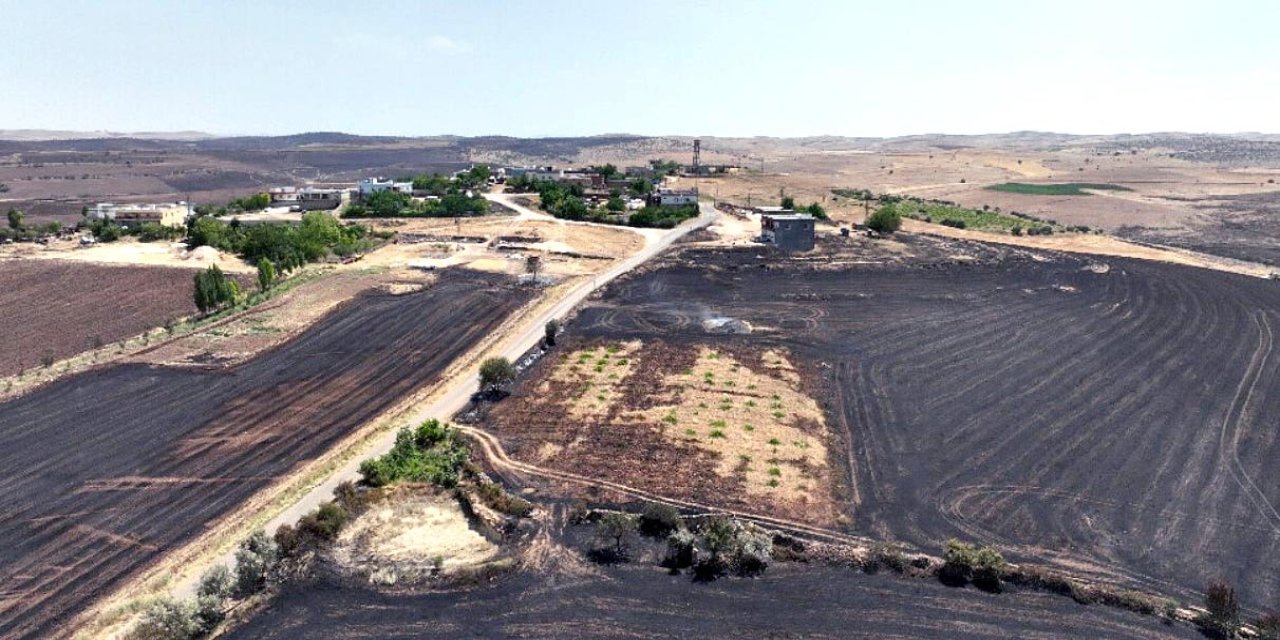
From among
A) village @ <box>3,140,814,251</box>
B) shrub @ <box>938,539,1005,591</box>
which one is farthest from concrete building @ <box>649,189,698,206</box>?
shrub @ <box>938,539,1005,591</box>

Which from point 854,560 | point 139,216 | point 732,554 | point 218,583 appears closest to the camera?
point 218,583

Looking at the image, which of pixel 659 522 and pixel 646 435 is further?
pixel 646 435

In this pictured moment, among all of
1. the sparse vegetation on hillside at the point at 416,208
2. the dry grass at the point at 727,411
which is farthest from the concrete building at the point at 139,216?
the dry grass at the point at 727,411

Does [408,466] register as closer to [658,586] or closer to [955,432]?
[658,586]

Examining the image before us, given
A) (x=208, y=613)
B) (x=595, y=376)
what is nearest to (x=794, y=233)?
(x=595, y=376)

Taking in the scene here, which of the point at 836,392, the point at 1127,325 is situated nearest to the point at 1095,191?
the point at 1127,325

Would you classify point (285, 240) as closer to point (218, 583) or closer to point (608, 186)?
point (218, 583)

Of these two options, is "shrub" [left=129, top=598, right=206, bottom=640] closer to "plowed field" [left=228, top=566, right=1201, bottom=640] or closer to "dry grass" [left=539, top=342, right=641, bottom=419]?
"plowed field" [left=228, top=566, right=1201, bottom=640]
